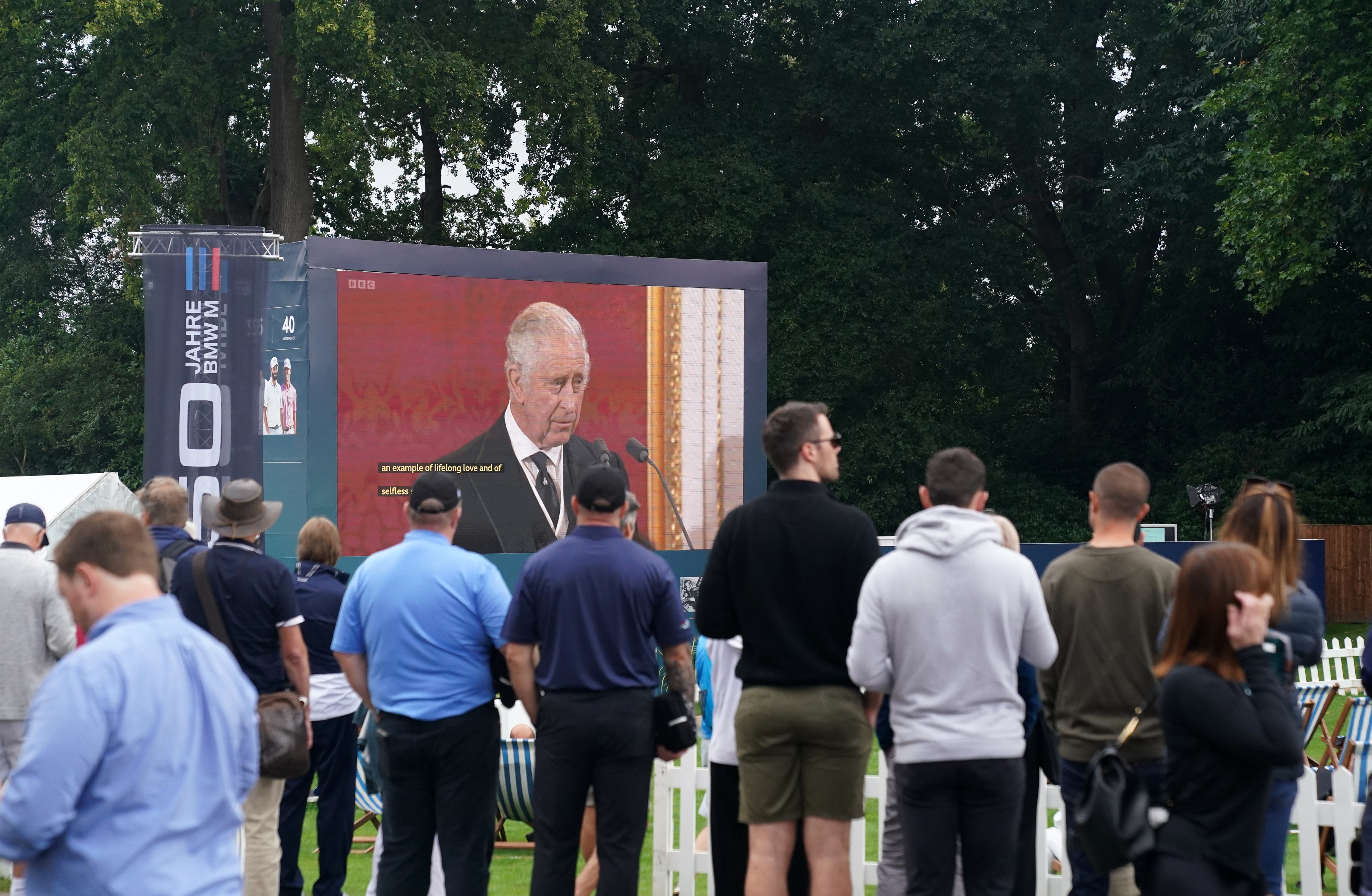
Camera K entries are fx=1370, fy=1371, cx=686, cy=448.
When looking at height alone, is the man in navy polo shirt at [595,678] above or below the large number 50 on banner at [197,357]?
below

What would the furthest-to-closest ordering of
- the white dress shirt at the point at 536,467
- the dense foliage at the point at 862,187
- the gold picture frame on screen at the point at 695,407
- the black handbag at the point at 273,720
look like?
the dense foliage at the point at 862,187 → the gold picture frame on screen at the point at 695,407 → the white dress shirt at the point at 536,467 → the black handbag at the point at 273,720

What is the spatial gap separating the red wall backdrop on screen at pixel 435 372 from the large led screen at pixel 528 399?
0.04ft

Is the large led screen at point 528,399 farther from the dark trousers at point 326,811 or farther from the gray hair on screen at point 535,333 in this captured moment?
the dark trousers at point 326,811

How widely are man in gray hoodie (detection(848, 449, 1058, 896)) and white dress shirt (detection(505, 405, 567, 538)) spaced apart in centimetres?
958

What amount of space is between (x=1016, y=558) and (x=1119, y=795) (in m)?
0.94

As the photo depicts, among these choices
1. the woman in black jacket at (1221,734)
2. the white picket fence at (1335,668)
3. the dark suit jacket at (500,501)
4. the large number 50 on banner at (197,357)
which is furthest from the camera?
the dark suit jacket at (500,501)

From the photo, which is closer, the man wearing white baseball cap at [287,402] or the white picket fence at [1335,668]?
the white picket fence at [1335,668]

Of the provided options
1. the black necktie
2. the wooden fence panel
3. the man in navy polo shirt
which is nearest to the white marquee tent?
the black necktie

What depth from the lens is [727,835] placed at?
4727 millimetres

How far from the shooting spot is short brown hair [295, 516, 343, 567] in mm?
5922

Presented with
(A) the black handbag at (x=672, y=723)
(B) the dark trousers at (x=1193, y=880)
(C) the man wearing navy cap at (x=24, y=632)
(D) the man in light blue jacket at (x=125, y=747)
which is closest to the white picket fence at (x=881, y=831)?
(A) the black handbag at (x=672, y=723)

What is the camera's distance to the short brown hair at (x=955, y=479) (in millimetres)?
4121

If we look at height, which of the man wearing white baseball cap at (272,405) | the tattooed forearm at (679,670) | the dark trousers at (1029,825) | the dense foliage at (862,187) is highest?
the dense foliage at (862,187)

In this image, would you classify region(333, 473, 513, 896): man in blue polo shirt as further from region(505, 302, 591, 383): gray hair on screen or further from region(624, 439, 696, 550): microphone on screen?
region(624, 439, 696, 550): microphone on screen
